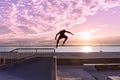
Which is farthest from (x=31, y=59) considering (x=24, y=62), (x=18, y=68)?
(x=18, y=68)

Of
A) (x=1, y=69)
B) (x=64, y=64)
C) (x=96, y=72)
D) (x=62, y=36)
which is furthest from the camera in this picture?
(x=64, y=64)

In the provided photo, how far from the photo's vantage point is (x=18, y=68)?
16.2 m

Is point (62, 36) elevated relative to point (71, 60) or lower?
elevated

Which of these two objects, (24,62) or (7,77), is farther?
(24,62)

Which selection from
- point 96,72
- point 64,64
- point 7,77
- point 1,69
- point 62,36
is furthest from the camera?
point 64,64

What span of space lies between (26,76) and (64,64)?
1189cm

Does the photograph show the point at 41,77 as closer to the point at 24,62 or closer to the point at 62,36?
the point at 62,36

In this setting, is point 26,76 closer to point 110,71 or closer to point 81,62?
point 110,71

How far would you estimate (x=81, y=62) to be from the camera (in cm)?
2550

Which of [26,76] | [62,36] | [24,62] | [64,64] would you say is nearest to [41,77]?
[26,76]

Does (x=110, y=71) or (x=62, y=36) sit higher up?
(x=62, y=36)

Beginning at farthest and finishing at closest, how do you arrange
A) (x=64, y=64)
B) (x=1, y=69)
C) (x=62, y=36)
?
(x=64, y=64), (x=1, y=69), (x=62, y=36)

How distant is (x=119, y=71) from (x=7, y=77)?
1053 centimetres

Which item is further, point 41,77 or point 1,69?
point 1,69
